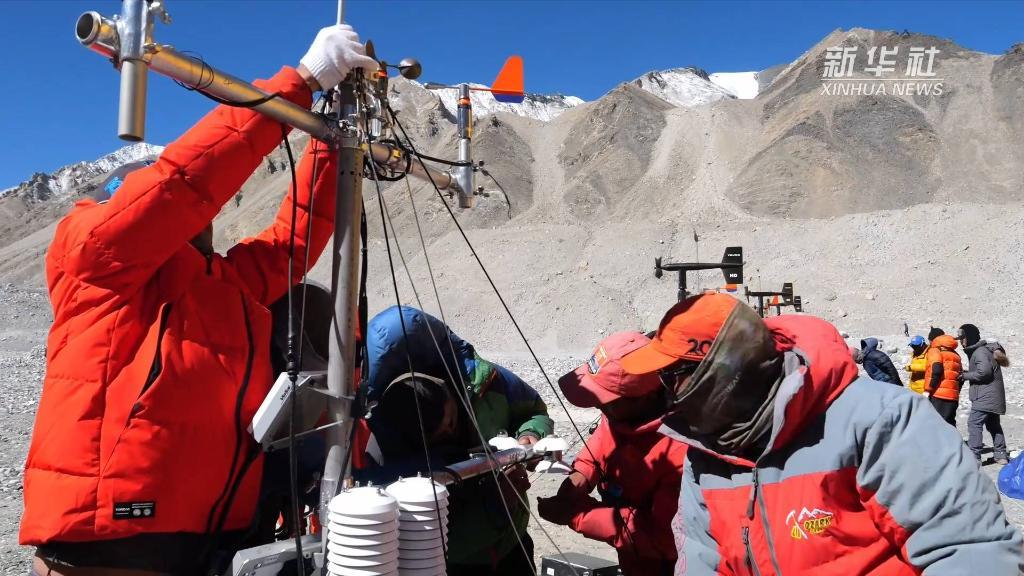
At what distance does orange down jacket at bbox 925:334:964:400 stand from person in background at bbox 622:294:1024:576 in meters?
8.18

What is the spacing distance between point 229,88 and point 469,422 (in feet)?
5.58

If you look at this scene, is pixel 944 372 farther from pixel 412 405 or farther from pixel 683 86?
pixel 683 86

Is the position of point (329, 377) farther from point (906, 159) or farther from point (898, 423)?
point (906, 159)

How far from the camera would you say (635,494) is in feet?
9.70

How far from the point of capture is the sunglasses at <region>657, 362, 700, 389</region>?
2.17 m

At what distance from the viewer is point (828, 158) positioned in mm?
46812

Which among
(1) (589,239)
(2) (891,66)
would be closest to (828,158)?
(2) (891,66)

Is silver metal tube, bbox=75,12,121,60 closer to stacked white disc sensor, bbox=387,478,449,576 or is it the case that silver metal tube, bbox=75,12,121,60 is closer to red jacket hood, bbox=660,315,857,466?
stacked white disc sensor, bbox=387,478,449,576

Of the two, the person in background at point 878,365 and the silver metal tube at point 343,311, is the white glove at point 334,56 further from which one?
the person in background at point 878,365

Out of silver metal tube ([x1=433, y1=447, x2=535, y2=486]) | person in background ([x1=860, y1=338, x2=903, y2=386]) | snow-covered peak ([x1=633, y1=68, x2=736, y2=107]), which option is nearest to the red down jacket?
silver metal tube ([x1=433, y1=447, x2=535, y2=486])

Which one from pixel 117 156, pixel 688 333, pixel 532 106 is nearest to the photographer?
pixel 688 333

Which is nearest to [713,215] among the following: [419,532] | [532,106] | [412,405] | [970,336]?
[970,336]

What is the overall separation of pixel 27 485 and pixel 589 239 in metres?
35.2

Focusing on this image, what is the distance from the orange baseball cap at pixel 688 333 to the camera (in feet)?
6.92
